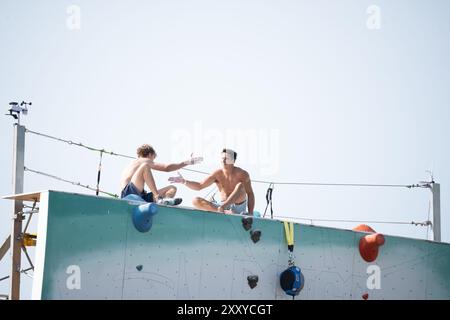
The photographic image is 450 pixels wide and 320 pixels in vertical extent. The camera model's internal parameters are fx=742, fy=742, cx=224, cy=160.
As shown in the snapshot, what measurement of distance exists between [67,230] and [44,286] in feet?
2.03

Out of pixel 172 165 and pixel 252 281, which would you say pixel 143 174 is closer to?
pixel 172 165

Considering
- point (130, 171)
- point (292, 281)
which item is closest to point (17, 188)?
point (130, 171)

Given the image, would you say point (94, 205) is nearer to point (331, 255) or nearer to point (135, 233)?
point (135, 233)

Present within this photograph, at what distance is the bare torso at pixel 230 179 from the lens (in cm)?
1078

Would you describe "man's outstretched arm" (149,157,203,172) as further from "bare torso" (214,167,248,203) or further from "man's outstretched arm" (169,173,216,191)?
"bare torso" (214,167,248,203)

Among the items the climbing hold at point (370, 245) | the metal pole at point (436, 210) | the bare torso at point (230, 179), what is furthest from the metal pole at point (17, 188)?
the metal pole at point (436, 210)

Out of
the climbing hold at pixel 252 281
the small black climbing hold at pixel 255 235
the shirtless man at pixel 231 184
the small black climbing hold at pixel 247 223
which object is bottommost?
the climbing hold at pixel 252 281

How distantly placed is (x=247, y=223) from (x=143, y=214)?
168 cm

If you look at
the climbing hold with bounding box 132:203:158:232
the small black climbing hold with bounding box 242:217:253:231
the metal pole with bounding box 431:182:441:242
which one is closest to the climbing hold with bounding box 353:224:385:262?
the small black climbing hold with bounding box 242:217:253:231

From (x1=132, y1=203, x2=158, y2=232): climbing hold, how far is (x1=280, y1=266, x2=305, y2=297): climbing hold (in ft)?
7.44

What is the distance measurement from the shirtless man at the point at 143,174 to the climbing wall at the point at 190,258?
1047mm

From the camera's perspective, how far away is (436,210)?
14.6 metres

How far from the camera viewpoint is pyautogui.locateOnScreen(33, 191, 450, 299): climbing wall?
7.66 meters

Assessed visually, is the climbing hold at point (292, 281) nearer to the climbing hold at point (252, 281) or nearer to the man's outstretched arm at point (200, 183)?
the climbing hold at point (252, 281)
